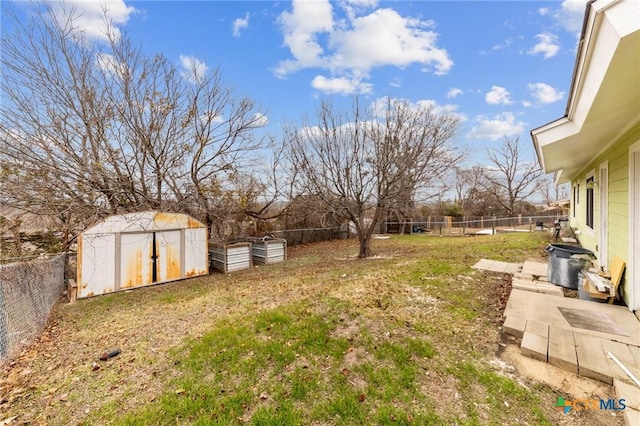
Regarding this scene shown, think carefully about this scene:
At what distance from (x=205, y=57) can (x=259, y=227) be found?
7491 millimetres

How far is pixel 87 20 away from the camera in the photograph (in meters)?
8.02

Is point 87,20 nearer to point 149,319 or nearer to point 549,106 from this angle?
point 149,319

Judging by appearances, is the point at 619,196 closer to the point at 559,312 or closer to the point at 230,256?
the point at 559,312

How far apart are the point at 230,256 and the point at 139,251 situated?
2.68 m

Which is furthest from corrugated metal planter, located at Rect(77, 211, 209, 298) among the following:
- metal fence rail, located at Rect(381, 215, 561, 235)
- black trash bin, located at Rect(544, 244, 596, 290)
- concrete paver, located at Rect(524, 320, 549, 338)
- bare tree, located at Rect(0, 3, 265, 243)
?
metal fence rail, located at Rect(381, 215, 561, 235)

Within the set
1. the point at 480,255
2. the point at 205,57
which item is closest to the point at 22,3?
the point at 205,57

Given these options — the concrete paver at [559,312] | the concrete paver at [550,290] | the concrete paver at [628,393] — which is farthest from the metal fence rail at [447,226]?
the concrete paver at [628,393]

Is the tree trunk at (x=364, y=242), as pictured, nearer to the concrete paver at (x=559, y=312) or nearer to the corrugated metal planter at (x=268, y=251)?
the corrugated metal planter at (x=268, y=251)

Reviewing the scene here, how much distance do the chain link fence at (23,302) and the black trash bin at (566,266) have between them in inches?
329

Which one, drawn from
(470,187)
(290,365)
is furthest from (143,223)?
(470,187)

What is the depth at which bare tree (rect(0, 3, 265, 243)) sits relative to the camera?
7.25 meters

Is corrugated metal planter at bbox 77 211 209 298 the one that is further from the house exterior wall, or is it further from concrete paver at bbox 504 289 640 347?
the house exterior wall

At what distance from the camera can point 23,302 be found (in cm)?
454

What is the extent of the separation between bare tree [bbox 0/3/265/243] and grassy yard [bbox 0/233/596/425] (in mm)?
4267
